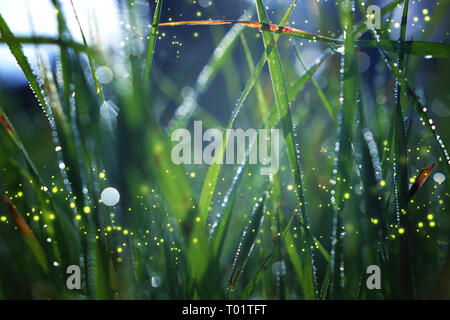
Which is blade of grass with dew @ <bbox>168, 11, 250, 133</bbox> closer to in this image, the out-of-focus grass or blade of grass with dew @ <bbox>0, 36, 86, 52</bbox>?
the out-of-focus grass

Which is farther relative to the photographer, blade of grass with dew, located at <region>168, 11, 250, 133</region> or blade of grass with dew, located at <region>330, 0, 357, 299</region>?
blade of grass with dew, located at <region>168, 11, 250, 133</region>

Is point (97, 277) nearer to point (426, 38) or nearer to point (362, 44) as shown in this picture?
point (362, 44)

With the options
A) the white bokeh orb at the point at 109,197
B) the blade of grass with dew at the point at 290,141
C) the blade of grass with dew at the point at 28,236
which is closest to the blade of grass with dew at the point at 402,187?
the blade of grass with dew at the point at 290,141

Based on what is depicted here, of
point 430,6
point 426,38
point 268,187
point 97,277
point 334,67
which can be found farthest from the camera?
point 334,67

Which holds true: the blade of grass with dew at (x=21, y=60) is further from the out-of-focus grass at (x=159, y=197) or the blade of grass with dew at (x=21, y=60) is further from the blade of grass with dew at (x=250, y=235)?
the blade of grass with dew at (x=250, y=235)

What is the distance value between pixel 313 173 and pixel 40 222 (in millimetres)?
601

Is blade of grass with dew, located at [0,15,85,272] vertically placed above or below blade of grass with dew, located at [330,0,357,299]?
above

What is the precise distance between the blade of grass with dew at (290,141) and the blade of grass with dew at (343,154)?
0.12ft

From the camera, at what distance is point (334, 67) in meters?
0.96

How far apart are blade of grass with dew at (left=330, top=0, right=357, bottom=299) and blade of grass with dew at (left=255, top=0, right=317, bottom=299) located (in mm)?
37

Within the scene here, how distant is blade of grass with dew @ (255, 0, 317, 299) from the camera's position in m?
0.43

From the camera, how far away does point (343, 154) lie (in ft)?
1.35

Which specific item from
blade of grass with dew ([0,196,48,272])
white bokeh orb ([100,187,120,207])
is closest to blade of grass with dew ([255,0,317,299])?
white bokeh orb ([100,187,120,207])
